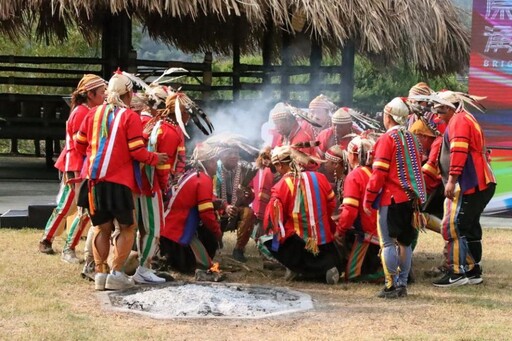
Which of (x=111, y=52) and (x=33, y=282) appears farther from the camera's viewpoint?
(x=111, y=52)

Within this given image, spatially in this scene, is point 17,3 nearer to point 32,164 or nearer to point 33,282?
point 32,164

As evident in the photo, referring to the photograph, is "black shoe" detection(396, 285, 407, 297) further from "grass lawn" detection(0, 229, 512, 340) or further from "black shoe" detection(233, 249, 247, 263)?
"black shoe" detection(233, 249, 247, 263)

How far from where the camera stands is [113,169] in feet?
25.0

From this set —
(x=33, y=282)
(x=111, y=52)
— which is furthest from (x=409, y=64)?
(x=33, y=282)

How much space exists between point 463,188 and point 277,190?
157cm

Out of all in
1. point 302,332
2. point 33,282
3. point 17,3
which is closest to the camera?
point 302,332

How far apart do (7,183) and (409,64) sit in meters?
6.48

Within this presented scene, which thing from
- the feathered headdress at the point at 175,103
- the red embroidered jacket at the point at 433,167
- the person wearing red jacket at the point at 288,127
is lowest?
the red embroidered jacket at the point at 433,167

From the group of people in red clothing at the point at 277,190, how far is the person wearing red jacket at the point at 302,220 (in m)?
0.01

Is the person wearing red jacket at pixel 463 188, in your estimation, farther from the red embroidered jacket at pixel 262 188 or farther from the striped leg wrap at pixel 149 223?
the striped leg wrap at pixel 149 223

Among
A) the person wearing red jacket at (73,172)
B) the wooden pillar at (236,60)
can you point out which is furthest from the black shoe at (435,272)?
the wooden pillar at (236,60)

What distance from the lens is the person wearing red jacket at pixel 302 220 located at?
27.6ft

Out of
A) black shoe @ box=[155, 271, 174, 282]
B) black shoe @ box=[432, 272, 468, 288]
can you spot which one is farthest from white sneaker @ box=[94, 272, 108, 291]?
black shoe @ box=[432, 272, 468, 288]

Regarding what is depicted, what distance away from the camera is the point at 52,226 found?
9.41m
